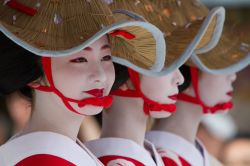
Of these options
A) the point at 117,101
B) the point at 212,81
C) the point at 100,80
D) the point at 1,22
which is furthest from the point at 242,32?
the point at 1,22

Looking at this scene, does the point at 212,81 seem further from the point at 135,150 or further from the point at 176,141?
the point at 135,150

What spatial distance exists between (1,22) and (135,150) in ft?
2.09

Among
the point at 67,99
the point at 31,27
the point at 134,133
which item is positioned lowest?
the point at 134,133

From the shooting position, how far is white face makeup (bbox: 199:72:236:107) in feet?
8.77

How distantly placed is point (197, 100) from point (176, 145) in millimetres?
190

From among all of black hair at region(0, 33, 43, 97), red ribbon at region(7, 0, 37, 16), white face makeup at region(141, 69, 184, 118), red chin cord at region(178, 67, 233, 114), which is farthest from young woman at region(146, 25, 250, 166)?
red ribbon at region(7, 0, 37, 16)

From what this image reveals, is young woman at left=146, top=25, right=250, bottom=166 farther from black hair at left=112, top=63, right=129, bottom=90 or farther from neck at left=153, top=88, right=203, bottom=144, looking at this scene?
black hair at left=112, top=63, right=129, bottom=90

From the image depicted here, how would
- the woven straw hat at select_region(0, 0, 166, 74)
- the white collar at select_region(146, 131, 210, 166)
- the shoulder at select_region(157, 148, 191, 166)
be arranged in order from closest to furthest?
1. the woven straw hat at select_region(0, 0, 166, 74)
2. the shoulder at select_region(157, 148, 191, 166)
3. the white collar at select_region(146, 131, 210, 166)

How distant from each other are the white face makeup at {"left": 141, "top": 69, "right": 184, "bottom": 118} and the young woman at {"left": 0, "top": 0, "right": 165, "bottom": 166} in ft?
1.10

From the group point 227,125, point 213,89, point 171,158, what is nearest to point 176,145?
point 171,158

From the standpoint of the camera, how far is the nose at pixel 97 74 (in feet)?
6.13

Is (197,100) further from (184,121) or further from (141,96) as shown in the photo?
(141,96)

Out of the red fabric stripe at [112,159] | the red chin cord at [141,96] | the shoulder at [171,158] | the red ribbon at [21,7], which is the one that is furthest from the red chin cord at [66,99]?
the shoulder at [171,158]

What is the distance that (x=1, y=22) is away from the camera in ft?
5.87
